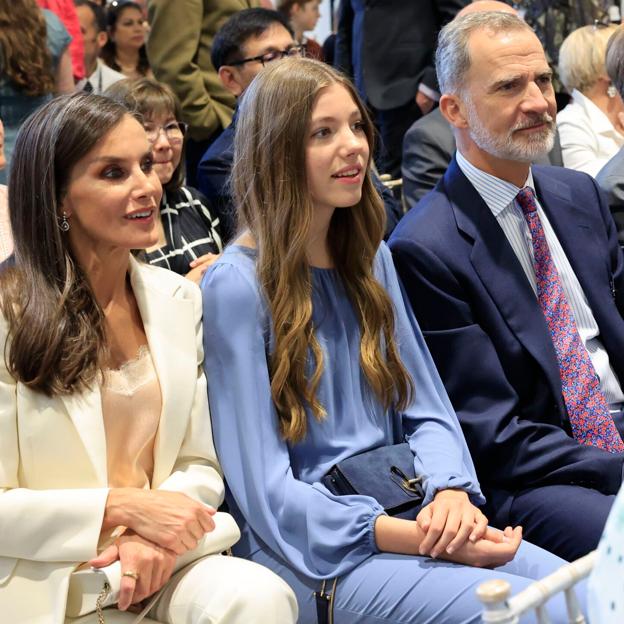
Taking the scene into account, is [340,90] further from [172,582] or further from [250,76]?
[250,76]

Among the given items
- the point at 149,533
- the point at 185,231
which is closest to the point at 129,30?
the point at 185,231

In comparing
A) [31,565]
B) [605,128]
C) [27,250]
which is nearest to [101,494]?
[31,565]

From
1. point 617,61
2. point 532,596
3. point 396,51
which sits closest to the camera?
point 532,596

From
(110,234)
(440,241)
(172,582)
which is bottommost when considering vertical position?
(172,582)

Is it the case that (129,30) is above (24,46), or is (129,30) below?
below

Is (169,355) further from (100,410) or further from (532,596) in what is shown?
(532,596)

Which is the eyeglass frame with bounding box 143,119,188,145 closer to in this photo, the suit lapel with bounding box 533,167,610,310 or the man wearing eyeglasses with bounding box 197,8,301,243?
the man wearing eyeglasses with bounding box 197,8,301,243

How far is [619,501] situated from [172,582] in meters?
1.34

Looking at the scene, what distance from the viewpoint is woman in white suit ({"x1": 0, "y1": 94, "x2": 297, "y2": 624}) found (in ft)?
7.81

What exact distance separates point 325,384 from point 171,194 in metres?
1.42

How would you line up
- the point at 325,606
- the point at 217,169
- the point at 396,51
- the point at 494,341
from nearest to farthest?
the point at 325,606 → the point at 494,341 → the point at 217,169 → the point at 396,51

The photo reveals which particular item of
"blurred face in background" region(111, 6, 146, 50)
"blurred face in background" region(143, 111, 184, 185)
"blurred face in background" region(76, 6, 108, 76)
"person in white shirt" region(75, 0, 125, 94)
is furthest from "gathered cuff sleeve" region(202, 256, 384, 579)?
"blurred face in background" region(111, 6, 146, 50)

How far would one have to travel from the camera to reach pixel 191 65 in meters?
5.23

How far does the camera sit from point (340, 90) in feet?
9.40
